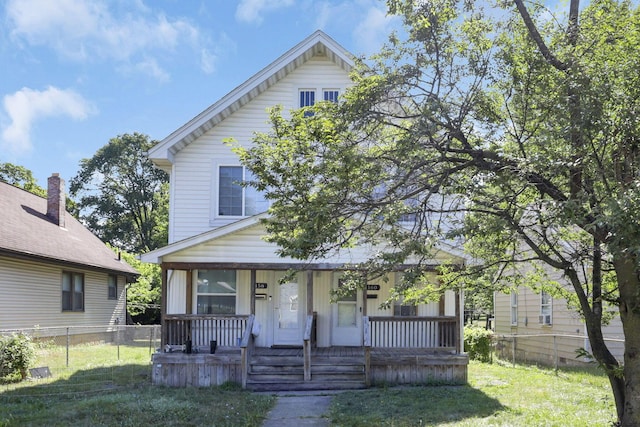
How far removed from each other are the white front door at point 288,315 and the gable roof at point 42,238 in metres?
8.24

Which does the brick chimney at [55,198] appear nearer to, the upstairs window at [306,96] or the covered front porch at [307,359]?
the upstairs window at [306,96]

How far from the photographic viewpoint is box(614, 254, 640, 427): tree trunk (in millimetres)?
6176

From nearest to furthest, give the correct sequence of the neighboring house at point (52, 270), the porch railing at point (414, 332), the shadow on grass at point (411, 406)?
1. the shadow on grass at point (411, 406)
2. the porch railing at point (414, 332)
3. the neighboring house at point (52, 270)

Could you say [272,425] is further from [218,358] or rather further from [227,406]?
[218,358]

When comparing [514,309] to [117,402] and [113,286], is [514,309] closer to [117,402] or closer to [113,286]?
[117,402]

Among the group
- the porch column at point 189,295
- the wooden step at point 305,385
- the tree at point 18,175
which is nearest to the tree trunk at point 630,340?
the wooden step at point 305,385

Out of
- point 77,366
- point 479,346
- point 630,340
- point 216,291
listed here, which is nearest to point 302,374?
point 216,291

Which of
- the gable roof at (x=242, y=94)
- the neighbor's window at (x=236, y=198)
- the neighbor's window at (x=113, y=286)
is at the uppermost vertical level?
the gable roof at (x=242, y=94)

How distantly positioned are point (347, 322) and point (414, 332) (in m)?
2.24

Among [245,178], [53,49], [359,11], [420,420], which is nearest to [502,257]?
[420,420]

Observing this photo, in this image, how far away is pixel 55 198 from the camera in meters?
24.3

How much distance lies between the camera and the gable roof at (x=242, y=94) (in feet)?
50.1

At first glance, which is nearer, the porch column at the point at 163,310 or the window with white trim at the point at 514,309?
the porch column at the point at 163,310

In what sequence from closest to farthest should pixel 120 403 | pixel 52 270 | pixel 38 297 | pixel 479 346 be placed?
pixel 120 403, pixel 479 346, pixel 38 297, pixel 52 270
